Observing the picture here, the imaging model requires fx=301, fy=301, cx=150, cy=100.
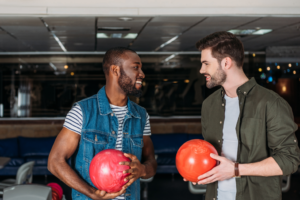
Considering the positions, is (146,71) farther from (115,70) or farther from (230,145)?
(230,145)

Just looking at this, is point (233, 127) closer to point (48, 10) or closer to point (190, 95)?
point (48, 10)

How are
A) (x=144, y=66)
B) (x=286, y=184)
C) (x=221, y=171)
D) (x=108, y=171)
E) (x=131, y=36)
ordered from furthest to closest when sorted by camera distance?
(x=144, y=66)
(x=131, y=36)
(x=286, y=184)
(x=221, y=171)
(x=108, y=171)

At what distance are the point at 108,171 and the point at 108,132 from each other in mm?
302

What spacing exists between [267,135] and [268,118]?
10 centimetres

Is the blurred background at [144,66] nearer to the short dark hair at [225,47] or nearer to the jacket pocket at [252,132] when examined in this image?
the short dark hair at [225,47]

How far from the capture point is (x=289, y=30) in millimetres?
5398

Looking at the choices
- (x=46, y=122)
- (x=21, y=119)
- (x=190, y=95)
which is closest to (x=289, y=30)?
(x=190, y=95)

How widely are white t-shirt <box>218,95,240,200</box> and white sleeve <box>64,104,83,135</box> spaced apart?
0.88 metres

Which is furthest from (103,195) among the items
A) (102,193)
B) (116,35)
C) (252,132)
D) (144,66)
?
(144,66)

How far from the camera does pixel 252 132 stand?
1717 mm

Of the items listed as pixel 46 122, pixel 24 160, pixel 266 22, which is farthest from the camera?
pixel 46 122

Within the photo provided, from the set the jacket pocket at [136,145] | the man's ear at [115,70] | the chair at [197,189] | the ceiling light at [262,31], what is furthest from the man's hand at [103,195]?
the ceiling light at [262,31]

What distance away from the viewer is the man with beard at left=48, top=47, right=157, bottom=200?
1.65 m

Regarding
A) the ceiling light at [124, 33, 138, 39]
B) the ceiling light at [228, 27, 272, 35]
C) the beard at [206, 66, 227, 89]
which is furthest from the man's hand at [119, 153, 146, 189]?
the ceiling light at [124, 33, 138, 39]
